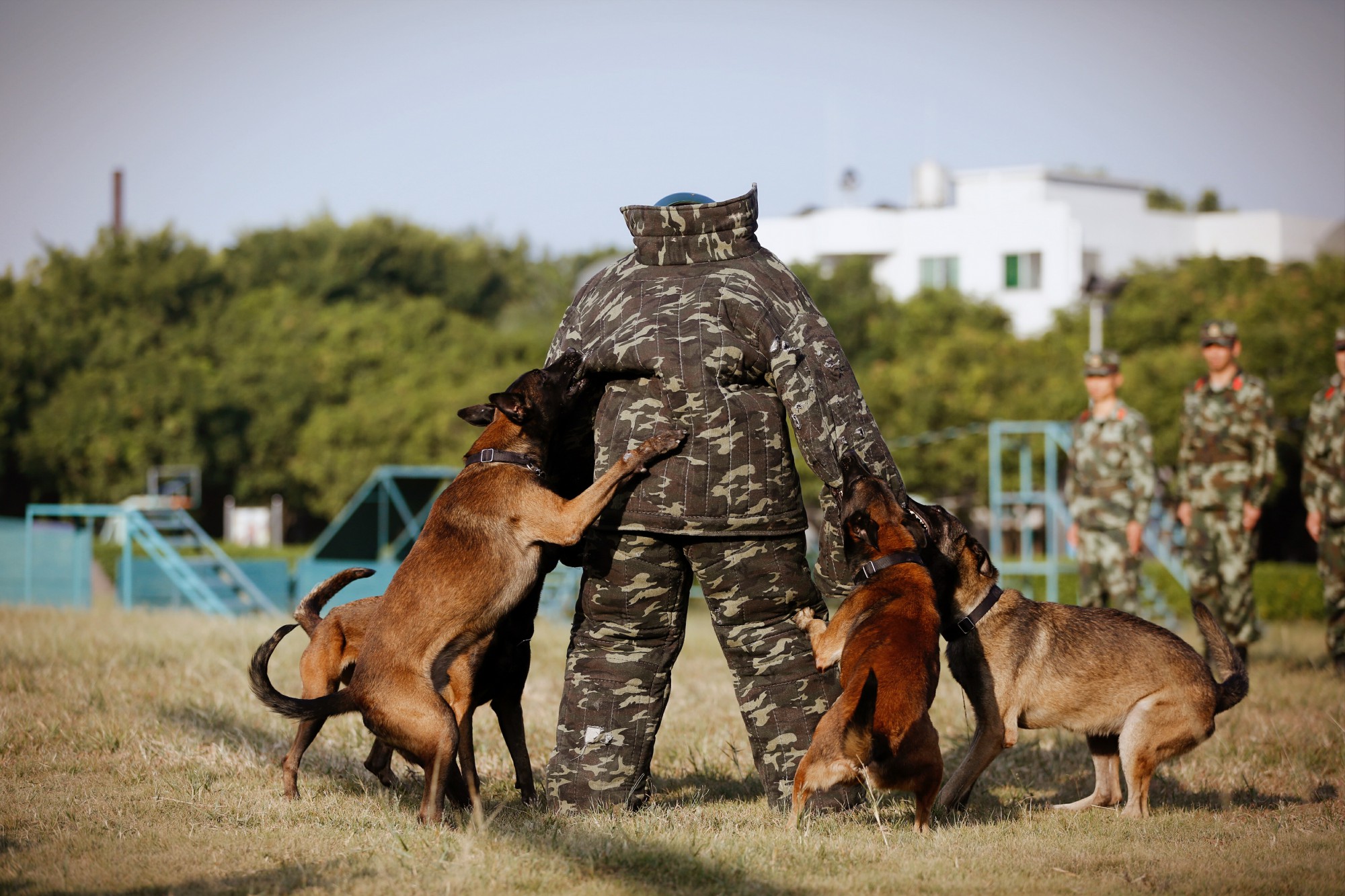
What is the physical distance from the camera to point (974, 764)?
5.29 metres

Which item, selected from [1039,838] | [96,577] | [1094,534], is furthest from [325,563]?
[1039,838]

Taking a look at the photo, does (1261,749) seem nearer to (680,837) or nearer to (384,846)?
(680,837)

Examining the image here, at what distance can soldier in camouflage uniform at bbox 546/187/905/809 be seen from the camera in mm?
4965

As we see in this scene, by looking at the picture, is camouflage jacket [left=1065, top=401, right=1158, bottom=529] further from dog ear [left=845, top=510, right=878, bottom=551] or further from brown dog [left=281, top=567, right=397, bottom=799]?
brown dog [left=281, top=567, right=397, bottom=799]

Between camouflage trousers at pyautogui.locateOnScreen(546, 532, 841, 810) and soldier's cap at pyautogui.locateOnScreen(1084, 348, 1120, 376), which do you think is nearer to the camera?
camouflage trousers at pyautogui.locateOnScreen(546, 532, 841, 810)

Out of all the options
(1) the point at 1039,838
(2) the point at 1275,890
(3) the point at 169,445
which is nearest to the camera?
(2) the point at 1275,890

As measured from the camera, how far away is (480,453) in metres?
5.49

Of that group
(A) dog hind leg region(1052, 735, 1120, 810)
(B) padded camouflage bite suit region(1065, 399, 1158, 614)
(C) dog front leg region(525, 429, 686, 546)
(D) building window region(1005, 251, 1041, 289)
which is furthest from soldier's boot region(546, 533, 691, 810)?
(D) building window region(1005, 251, 1041, 289)

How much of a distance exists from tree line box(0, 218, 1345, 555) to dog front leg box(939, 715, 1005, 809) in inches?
789

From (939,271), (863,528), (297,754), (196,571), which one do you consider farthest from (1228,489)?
(939,271)

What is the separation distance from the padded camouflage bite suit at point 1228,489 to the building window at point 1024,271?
40955 millimetres

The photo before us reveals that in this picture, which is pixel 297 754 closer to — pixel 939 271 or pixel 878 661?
pixel 878 661

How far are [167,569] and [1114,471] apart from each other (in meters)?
14.8

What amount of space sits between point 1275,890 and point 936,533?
1.91 meters
